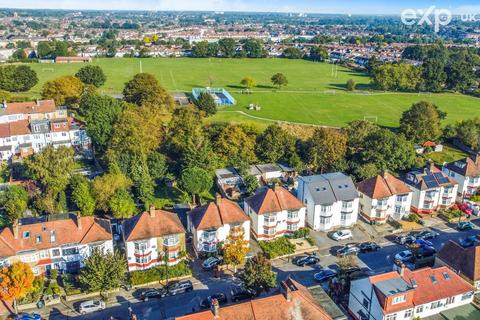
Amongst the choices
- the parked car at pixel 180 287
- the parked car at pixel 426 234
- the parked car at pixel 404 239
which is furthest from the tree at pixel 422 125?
the parked car at pixel 180 287

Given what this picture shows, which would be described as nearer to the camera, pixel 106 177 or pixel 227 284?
pixel 227 284

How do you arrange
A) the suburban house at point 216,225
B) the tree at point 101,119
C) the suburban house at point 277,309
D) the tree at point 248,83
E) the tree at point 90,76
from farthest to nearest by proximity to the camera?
the tree at point 248,83 → the tree at point 90,76 → the tree at point 101,119 → the suburban house at point 216,225 → the suburban house at point 277,309

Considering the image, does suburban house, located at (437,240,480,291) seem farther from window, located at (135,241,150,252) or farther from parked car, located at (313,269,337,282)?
window, located at (135,241,150,252)

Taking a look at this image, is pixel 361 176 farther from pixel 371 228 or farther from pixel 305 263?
pixel 305 263

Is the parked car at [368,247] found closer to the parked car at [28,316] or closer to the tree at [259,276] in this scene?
the tree at [259,276]

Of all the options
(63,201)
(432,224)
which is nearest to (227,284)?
(63,201)

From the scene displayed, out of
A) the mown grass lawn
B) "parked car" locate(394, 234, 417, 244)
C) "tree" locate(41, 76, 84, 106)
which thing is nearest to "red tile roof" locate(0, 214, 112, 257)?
"parked car" locate(394, 234, 417, 244)

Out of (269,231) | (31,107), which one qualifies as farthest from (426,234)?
(31,107)
